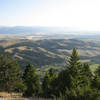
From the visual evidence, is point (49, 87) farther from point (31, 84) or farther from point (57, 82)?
point (31, 84)

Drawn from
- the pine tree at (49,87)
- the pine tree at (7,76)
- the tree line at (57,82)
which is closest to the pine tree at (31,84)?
the tree line at (57,82)

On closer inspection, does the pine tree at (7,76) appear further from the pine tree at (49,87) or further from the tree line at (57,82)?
the pine tree at (49,87)

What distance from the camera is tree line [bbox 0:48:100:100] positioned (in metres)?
18.7

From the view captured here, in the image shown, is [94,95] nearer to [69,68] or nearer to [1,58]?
[69,68]

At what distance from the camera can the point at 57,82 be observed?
3212 cm

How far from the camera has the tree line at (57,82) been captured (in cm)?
1872

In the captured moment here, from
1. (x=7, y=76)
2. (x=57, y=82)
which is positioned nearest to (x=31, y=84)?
(x=57, y=82)

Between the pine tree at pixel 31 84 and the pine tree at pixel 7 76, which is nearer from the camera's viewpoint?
the pine tree at pixel 31 84

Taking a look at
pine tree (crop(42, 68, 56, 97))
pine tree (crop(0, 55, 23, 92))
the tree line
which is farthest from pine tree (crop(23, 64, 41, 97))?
pine tree (crop(0, 55, 23, 92))

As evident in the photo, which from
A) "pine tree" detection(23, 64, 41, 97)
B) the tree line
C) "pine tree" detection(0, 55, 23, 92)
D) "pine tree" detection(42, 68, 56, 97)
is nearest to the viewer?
the tree line

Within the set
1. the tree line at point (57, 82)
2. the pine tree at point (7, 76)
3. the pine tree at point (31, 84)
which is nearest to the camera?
the tree line at point (57, 82)

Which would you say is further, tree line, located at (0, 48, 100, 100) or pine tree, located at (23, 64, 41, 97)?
pine tree, located at (23, 64, 41, 97)

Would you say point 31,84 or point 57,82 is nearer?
point 57,82

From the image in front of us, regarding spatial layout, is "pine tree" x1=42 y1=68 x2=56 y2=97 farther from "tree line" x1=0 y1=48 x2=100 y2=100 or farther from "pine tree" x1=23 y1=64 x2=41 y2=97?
"pine tree" x1=23 y1=64 x2=41 y2=97
